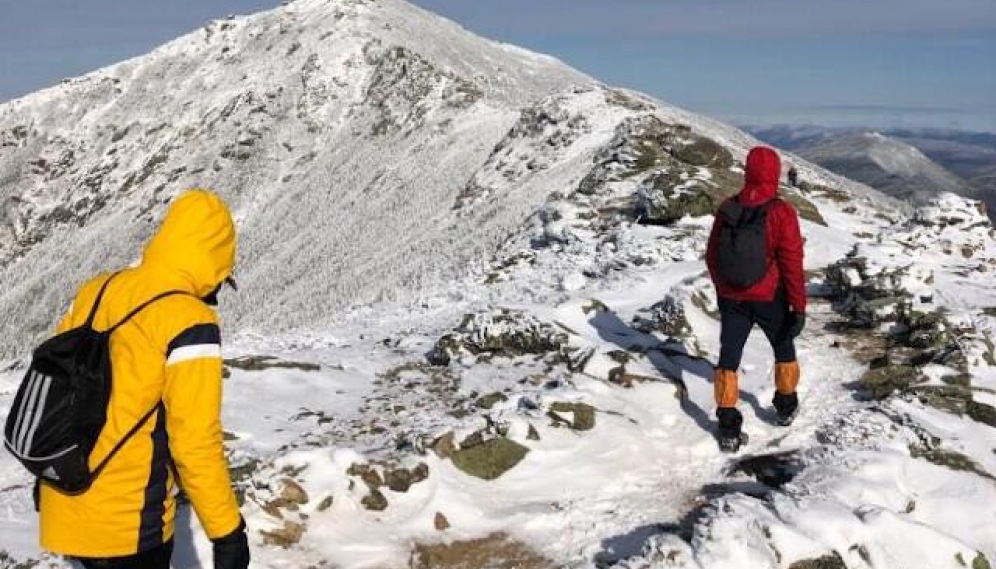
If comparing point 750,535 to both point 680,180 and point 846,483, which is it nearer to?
point 846,483

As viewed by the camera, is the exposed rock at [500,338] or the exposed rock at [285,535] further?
the exposed rock at [500,338]

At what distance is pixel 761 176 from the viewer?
871cm

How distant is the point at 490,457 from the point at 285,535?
2.53 meters

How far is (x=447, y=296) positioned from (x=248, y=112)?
54.6 metres

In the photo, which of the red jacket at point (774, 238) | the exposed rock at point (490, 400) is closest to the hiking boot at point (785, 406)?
the red jacket at point (774, 238)

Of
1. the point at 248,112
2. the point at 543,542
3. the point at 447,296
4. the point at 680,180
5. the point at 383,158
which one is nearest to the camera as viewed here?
the point at 543,542

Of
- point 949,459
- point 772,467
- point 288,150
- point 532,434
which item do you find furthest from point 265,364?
point 288,150

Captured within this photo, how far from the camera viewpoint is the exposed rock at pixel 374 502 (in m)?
7.76

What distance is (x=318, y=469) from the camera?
795cm

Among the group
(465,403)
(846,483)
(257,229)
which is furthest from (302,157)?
(846,483)

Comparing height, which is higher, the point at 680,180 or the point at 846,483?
the point at 680,180

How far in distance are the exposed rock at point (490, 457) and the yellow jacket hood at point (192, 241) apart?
16.2 ft

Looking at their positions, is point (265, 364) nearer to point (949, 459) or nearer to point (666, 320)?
point (666, 320)

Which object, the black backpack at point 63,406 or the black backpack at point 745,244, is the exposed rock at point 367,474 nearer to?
the black backpack at point 63,406
